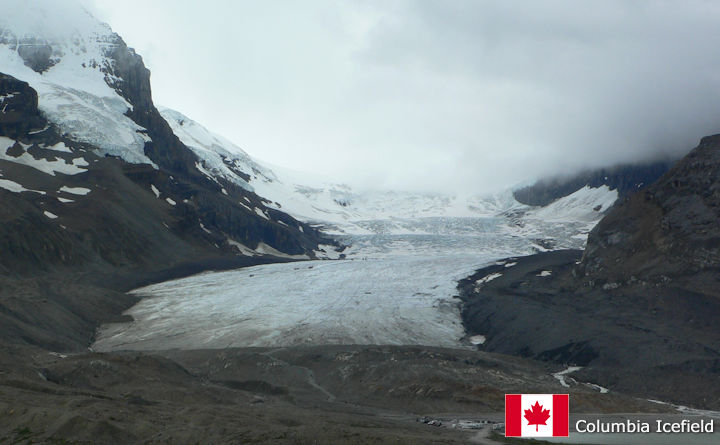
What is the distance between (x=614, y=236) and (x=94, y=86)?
11630cm

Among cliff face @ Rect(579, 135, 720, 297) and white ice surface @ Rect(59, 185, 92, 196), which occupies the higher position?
white ice surface @ Rect(59, 185, 92, 196)

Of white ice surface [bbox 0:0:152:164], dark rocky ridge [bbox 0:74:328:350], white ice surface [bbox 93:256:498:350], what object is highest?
white ice surface [bbox 0:0:152:164]

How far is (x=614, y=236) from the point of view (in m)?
88.9

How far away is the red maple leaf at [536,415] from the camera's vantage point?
120 feet

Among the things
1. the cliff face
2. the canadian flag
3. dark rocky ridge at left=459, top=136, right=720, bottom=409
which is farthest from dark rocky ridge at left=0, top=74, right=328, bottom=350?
the cliff face

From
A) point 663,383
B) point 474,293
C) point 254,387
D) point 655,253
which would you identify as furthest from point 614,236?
point 254,387

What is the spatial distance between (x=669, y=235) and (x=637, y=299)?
387 inches

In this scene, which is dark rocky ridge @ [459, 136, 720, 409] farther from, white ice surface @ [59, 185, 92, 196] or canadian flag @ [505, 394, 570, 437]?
white ice surface @ [59, 185, 92, 196]

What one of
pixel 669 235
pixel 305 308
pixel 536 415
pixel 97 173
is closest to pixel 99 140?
pixel 97 173

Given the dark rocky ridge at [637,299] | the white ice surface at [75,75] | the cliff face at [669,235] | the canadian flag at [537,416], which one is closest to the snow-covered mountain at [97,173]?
the white ice surface at [75,75]

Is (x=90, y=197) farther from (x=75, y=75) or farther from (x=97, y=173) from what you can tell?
(x=75, y=75)

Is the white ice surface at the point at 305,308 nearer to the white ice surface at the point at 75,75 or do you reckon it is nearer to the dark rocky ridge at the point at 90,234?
the dark rocky ridge at the point at 90,234

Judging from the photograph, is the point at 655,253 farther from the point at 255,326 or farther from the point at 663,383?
the point at 255,326

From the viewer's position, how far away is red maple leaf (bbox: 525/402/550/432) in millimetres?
36713
